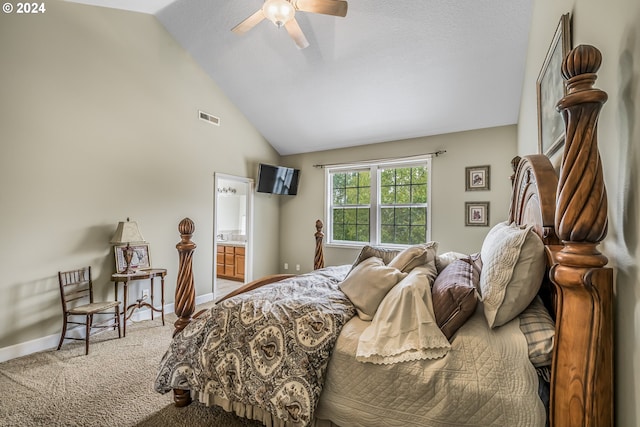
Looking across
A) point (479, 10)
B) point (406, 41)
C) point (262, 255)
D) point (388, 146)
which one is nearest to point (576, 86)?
point (479, 10)

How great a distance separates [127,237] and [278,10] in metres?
2.78

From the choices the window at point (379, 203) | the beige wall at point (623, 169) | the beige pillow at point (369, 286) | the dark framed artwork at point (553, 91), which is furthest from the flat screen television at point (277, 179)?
the beige wall at point (623, 169)

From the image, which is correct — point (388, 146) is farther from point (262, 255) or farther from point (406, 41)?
point (262, 255)

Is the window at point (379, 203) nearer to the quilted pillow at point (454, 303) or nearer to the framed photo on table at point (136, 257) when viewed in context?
the framed photo on table at point (136, 257)

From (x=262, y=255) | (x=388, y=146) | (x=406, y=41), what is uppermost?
(x=406, y=41)

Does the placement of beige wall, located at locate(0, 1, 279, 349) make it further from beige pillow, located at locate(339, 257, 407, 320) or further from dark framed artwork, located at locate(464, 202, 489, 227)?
dark framed artwork, located at locate(464, 202, 489, 227)

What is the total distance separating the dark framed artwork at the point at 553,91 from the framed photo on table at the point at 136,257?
407cm

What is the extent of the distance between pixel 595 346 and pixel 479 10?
3035 millimetres

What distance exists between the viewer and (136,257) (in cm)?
346

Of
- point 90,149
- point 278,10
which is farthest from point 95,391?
point 278,10

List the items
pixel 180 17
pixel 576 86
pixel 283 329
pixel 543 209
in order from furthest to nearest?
pixel 180 17 < pixel 283 329 < pixel 543 209 < pixel 576 86

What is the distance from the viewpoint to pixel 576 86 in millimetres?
784

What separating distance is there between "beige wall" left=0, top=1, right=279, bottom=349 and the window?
2141 mm

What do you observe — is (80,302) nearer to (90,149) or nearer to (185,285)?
(90,149)
